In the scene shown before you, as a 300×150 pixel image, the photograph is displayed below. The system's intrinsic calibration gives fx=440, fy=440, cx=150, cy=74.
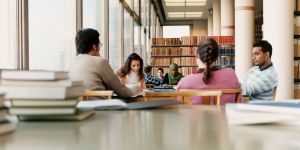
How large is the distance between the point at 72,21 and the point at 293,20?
299 centimetres

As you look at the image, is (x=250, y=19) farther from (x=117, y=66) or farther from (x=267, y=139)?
(x=267, y=139)

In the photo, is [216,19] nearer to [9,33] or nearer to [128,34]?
[128,34]

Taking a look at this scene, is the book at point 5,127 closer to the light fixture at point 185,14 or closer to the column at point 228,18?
the column at point 228,18

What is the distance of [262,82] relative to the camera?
12.3 ft

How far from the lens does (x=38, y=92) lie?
105 cm

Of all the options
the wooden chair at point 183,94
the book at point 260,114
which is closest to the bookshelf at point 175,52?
the wooden chair at point 183,94

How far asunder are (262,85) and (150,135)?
2976mm

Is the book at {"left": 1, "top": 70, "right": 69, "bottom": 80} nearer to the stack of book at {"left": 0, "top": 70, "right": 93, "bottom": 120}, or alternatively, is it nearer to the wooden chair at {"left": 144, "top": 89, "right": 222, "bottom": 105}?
the stack of book at {"left": 0, "top": 70, "right": 93, "bottom": 120}

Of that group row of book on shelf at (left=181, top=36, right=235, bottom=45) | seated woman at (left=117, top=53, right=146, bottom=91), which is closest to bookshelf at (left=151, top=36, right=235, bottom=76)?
row of book on shelf at (left=181, top=36, right=235, bottom=45)

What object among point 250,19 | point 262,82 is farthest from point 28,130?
point 250,19

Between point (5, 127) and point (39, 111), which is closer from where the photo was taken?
point (5, 127)

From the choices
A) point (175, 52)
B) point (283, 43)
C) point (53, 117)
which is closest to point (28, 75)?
point (53, 117)

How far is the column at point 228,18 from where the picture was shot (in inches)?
504

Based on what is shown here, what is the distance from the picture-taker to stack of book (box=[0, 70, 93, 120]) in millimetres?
1060
